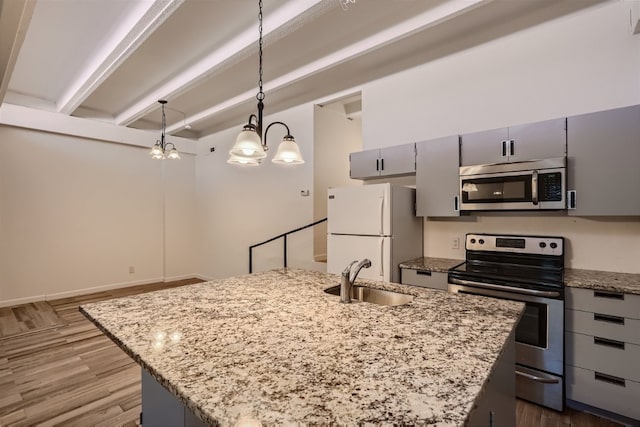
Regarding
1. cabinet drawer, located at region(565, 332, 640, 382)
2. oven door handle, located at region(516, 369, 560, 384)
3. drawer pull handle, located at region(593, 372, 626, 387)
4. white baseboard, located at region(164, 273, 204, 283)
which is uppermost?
cabinet drawer, located at region(565, 332, 640, 382)

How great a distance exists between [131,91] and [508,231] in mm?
4853

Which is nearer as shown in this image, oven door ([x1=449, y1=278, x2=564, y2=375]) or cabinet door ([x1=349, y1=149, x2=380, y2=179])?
oven door ([x1=449, y1=278, x2=564, y2=375])

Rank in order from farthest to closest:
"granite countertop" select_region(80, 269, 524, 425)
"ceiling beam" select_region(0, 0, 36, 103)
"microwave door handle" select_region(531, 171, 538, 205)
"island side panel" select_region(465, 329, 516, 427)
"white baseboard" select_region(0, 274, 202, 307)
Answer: "white baseboard" select_region(0, 274, 202, 307) → "microwave door handle" select_region(531, 171, 538, 205) → "ceiling beam" select_region(0, 0, 36, 103) → "island side panel" select_region(465, 329, 516, 427) → "granite countertop" select_region(80, 269, 524, 425)

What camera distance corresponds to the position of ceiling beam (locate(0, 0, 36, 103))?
6.61ft

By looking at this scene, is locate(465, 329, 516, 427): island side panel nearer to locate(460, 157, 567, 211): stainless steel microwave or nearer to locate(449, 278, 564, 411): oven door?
locate(449, 278, 564, 411): oven door

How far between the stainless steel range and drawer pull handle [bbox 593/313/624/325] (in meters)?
0.18

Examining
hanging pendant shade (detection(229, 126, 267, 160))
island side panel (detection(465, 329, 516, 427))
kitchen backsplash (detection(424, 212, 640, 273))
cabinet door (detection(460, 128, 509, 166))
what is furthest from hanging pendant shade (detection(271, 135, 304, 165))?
kitchen backsplash (detection(424, 212, 640, 273))

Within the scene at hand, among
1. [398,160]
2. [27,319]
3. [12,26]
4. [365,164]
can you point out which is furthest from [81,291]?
[398,160]

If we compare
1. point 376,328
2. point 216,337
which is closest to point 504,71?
point 376,328

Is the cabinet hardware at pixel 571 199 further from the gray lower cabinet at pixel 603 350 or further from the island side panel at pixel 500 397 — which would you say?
the island side panel at pixel 500 397

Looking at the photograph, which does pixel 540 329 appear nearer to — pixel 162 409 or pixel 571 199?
pixel 571 199

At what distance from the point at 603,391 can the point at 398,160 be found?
2260 mm

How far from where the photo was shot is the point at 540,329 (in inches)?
85.6

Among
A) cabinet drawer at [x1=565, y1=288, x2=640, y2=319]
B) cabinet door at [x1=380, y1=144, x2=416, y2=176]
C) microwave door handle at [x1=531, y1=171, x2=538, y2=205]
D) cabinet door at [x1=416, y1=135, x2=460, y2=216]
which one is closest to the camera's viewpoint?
cabinet drawer at [x1=565, y1=288, x2=640, y2=319]
